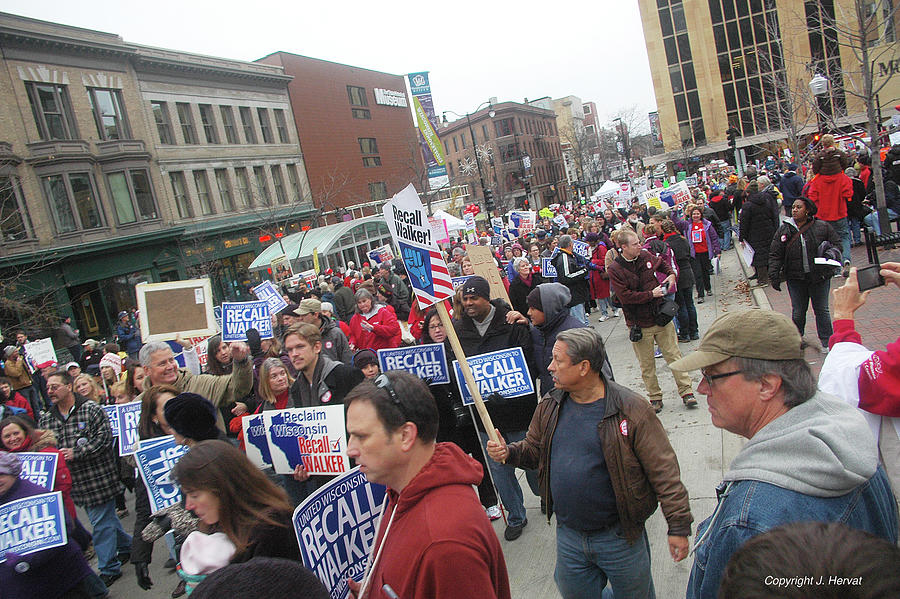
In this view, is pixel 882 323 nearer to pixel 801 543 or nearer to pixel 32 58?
pixel 801 543

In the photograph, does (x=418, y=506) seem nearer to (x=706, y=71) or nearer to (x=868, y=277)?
(x=868, y=277)

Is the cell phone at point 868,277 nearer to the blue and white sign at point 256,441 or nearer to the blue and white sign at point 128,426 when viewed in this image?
the blue and white sign at point 256,441

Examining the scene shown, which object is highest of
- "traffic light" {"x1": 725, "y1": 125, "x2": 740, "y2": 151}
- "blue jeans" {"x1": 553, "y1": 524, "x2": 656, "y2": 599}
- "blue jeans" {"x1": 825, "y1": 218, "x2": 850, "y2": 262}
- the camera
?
"traffic light" {"x1": 725, "y1": 125, "x2": 740, "y2": 151}

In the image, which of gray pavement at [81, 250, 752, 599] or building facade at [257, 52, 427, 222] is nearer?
gray pavement at [81, 250, 752, 599]

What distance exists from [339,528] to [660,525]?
2935 mm

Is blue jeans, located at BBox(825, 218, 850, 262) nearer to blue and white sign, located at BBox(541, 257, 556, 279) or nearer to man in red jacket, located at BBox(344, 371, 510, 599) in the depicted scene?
blue and white sign, located at BBox(541, 257, 556, 279)

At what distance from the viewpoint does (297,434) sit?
4.34 metres

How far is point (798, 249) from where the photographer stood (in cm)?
687

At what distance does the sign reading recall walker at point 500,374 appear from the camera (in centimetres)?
490

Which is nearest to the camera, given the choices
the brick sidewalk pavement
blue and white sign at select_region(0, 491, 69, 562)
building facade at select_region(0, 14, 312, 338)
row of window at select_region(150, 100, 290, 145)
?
the brick sidewalk pavement

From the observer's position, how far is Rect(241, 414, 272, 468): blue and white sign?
15.2ft

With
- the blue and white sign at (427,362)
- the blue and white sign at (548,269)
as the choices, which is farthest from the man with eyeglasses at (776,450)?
the blue and white sign at (548,269)

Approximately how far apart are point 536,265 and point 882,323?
5.85 meters

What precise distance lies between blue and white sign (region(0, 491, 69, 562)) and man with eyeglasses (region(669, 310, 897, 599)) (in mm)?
4193
